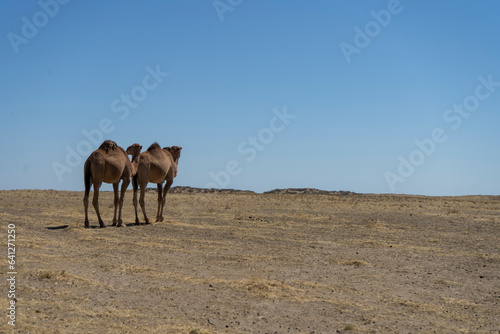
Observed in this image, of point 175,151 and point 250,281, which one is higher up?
point 175,151

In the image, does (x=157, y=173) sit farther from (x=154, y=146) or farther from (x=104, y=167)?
(x=104, y=167)

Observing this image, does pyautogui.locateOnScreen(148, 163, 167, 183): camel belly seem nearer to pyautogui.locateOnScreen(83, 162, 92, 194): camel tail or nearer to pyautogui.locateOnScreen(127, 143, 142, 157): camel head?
pyautogui.locateOnScreen(127, 143, 142, 157): camel head

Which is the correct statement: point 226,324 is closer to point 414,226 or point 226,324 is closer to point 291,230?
point 291,230

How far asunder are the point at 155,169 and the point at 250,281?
34.0ft

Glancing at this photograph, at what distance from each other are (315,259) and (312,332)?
192 inches

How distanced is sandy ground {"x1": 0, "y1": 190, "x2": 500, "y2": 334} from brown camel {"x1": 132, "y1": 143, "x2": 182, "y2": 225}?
7.27ft

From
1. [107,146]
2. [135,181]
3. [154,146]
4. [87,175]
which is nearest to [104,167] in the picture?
[87,175]

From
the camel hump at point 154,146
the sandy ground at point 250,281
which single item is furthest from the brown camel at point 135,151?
the sandy ground at point 250,281

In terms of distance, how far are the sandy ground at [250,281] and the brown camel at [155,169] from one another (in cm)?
222

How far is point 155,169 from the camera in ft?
58.3

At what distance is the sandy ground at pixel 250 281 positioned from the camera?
619cm

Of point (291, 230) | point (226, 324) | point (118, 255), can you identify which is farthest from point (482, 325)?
point (291, 230)

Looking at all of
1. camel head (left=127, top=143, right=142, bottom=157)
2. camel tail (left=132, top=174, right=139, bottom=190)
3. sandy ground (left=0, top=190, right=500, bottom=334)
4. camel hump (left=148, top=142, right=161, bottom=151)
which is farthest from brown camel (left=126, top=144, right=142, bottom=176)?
sandy ground (left=0, top=190, right=500, bottom=334)

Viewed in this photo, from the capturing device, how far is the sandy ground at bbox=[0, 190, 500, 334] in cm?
619
